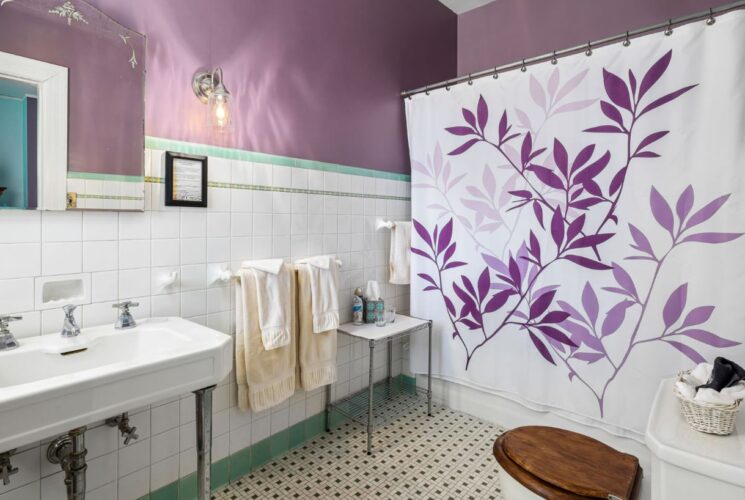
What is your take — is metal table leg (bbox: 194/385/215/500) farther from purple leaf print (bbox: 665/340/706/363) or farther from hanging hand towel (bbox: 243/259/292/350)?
purple leaf print (bbox: 665/340/706/363)

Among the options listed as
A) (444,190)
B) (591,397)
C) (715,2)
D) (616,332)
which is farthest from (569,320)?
(715,2)

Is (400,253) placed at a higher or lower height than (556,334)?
higher

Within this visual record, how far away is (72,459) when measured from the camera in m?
1.25

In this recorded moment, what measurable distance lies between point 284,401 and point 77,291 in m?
1.09

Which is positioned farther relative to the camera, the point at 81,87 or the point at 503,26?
the point at 503,26

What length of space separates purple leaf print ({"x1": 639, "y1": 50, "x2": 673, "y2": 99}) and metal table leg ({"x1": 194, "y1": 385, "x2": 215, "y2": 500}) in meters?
2.16

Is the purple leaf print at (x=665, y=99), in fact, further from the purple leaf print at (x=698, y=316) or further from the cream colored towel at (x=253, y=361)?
the cream colored towel at (x=253, y=361)

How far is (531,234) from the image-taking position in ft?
7.23

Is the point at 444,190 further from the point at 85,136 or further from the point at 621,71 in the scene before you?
the point at 85,136

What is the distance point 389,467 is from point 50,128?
1.96 meters

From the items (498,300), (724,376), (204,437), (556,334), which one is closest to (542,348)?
(556,334)

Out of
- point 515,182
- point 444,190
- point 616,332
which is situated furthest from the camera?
point 444,190

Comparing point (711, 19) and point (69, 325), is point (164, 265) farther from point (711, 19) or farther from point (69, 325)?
point (711, 19)

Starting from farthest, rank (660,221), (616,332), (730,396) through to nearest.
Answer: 1. (616,332)
2. (660,221)
3. (730,396)
